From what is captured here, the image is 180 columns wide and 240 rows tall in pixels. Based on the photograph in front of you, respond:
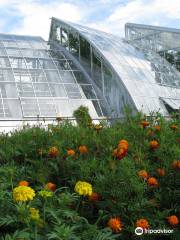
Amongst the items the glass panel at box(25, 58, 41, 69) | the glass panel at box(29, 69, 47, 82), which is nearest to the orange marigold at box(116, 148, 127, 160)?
the glass panel at box(29, 69, 47, 82)

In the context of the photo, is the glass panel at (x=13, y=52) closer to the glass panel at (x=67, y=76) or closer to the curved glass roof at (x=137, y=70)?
the glass panel at (x=67, y=76)

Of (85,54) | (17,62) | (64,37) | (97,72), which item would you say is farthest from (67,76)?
(64,37)

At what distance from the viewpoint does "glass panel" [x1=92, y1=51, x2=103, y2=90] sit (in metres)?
25.5

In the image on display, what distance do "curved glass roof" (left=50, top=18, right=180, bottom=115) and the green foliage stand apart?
1794 centimetres

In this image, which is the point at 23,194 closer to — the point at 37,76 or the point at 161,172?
the point at 161,172

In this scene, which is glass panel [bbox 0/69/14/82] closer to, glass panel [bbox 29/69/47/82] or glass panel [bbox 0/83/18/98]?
glass panel [bbox 0/83/18/98]

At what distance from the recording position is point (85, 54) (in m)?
26.8

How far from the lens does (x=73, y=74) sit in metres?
26.3

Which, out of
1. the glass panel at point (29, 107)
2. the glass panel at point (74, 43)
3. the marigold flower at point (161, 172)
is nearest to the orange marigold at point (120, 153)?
the marigold flower at point (161, 172)

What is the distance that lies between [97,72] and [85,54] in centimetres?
164

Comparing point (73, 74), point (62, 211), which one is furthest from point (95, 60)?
point (62, 211)

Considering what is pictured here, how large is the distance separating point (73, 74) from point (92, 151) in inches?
880

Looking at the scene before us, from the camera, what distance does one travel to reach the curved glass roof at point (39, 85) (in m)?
22.2

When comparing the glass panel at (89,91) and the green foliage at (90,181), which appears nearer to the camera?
the green foliage at (90,181)
